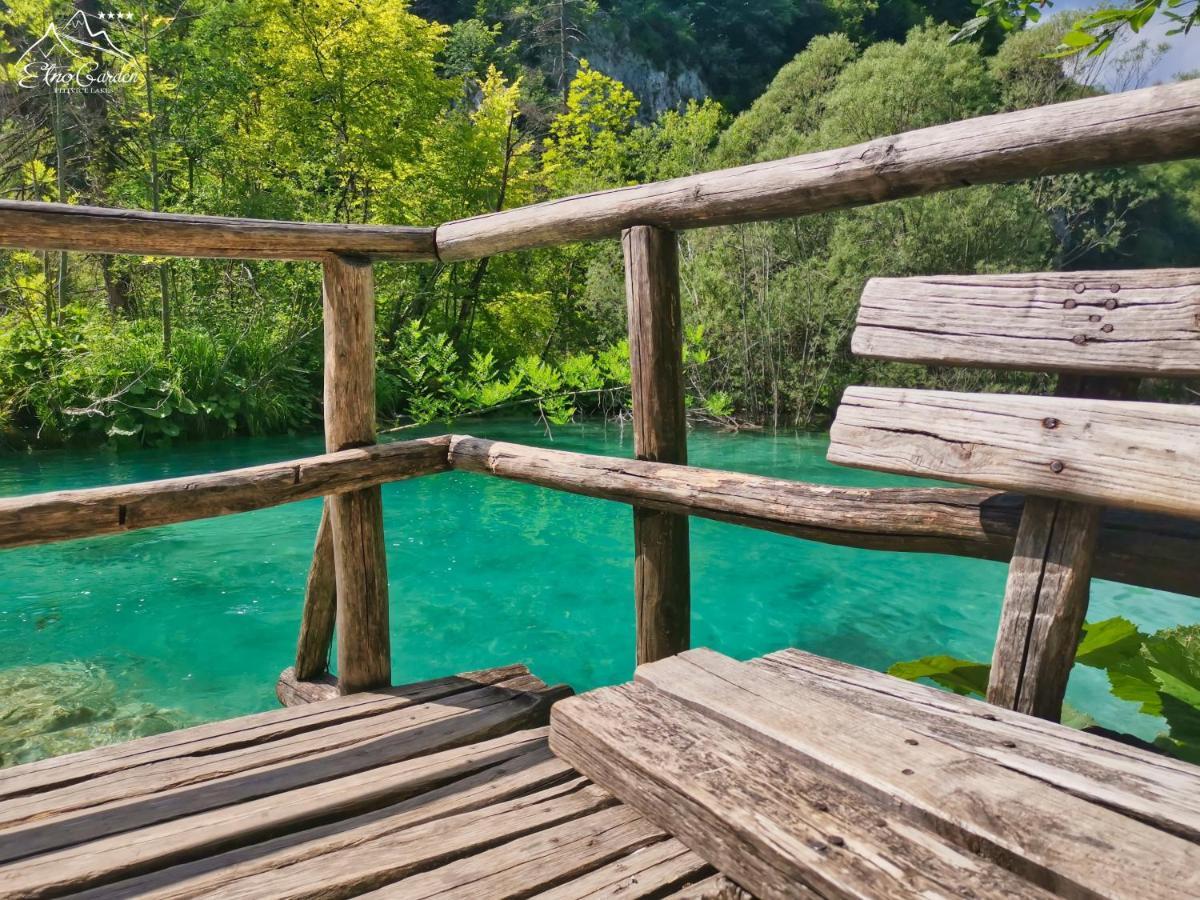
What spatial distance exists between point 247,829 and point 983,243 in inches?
571

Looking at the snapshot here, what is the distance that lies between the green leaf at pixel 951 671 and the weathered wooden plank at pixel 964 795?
0.52 meters

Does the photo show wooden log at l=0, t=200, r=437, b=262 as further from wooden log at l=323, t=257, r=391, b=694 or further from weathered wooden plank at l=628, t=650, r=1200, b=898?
weathered wooden plank at l=628, t=650, r=1200, b=898

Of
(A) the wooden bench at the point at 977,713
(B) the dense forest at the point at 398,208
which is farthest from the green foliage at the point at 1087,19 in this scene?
(B) the dense forest at the point at 398,208

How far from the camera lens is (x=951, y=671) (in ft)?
6.39

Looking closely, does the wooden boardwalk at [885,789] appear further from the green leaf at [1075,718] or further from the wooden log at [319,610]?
the green leaf at [1075,718]

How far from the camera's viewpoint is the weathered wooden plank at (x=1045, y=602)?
1342mm

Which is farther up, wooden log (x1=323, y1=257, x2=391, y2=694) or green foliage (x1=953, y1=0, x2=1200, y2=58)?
green foliage (x1=953, y1=0, x2=1200, y2=58)

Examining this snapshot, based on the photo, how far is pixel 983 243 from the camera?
13.8 metres

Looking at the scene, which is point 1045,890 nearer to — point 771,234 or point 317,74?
point 771,234

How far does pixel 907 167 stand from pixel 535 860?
51.1 inches

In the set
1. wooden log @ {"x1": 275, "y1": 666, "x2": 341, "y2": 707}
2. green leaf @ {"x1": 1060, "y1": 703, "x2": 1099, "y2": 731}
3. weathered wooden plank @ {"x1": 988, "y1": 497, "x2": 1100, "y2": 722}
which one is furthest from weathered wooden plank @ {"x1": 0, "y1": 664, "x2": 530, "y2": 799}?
green leaf @ {"x1": 1060, "y1": 703, "x2": 1099, "y2": 731}

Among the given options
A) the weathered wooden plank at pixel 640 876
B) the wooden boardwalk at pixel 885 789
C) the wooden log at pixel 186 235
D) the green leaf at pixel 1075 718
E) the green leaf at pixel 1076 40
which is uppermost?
the green leaf at pixel 1076 40

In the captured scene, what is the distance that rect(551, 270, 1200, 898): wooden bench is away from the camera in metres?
0.99
